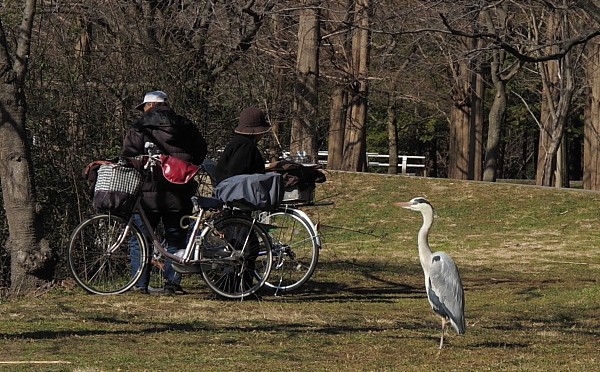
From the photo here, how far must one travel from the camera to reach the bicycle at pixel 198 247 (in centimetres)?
1141

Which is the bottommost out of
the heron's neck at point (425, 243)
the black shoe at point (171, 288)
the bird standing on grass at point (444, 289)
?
the black shoe at point (171, 288)

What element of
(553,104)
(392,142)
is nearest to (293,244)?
(553,104)

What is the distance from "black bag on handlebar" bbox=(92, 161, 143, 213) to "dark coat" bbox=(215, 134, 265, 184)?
89 centimetres

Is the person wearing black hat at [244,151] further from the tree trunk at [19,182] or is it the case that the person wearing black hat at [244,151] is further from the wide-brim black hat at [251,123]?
the tree trunk at [19,182]

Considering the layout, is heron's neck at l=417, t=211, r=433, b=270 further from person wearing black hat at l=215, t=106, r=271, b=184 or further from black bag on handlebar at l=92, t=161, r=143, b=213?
black bag on handlebar at l=92, t=161, r=143, b=213

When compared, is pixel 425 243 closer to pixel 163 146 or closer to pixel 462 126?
pixel 163 146

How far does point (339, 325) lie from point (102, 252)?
2623mm

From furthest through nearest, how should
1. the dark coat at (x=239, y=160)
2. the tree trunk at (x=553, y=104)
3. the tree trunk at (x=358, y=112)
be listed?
1. the tree trunk at (x=358, y=112)
2. the tree trunk at (x=553, y=104)
3. the dark coat at (x=239, y=160)

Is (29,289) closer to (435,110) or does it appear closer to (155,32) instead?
(155,32)

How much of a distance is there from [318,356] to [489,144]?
104 ft

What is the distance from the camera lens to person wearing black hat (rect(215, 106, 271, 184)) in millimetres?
11883

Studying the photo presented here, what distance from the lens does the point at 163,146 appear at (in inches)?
458

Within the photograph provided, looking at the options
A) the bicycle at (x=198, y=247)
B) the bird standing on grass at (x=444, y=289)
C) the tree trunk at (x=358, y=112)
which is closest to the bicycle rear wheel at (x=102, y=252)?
the bicycle at (x=198, y=247)

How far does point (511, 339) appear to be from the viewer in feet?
31.3
